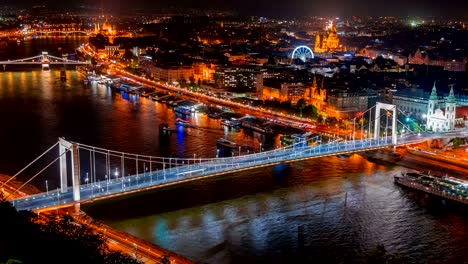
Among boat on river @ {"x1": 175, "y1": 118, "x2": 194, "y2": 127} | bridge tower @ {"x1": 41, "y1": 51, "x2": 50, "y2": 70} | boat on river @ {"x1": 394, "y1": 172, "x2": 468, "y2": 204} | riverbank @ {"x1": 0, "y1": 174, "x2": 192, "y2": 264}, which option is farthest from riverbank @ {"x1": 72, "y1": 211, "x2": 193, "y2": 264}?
bridge tower @ {"x1": 41, "y1": 51, "x2": 50, "y2": 70}

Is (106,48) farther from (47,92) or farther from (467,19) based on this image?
(467,19)

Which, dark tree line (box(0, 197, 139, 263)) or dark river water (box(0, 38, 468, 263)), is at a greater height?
dark tree line (box(0, 197, 139, 263))

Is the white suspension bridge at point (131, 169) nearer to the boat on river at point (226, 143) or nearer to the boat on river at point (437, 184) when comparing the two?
the boat on river at point (437, 184)

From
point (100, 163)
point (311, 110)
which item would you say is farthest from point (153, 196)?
point (311, 110)

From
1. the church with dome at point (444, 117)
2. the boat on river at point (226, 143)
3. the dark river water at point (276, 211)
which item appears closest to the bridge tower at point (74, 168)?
the dark river water at point (276, 211)

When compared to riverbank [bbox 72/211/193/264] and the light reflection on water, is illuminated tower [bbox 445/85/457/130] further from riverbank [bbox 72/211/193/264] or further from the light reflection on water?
riverbank [bbox 72/211/193/264]
